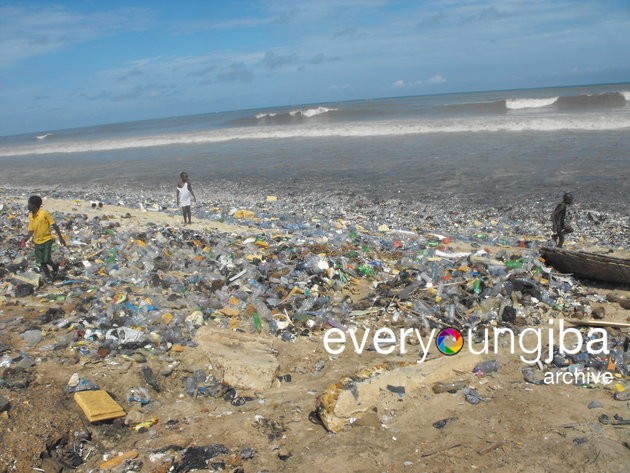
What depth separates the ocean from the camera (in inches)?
593

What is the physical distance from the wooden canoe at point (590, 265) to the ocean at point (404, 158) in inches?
254

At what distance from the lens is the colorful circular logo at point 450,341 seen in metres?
5.45

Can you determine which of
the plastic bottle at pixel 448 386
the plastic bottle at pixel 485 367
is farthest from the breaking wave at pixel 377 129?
the plastic bottle at pixel 448 386

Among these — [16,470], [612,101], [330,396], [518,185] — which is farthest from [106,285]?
[612,101]

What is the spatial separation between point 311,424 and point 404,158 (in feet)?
56.8

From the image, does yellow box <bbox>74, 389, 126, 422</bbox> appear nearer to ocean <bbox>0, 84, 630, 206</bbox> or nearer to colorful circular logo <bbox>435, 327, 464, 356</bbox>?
colorful circular logo <bbox>435, 327, 464, 356</bbox>

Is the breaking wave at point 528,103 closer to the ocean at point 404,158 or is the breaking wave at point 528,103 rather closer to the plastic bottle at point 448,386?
the ocean at point 404,158

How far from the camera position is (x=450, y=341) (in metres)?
5.63

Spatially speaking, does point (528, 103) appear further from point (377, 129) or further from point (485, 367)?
point (485, 367)

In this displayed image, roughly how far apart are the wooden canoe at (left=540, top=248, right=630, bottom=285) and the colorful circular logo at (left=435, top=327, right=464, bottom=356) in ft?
8.06

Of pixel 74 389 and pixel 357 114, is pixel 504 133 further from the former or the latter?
pixel 74 389

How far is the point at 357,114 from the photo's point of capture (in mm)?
41031

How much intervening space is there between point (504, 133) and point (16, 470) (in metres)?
25.5

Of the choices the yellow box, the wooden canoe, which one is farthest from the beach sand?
the wooden canoe
